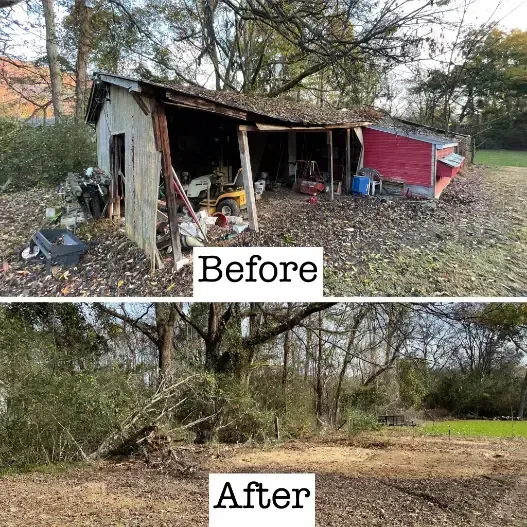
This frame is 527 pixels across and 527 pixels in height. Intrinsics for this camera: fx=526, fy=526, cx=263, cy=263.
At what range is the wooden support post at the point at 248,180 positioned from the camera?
2.48 metres

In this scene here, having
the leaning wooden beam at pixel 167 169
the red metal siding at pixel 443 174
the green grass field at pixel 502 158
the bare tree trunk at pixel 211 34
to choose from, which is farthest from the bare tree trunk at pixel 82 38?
the green grass field at pixel 502 158

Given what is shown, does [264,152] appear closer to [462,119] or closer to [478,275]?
[462,119]

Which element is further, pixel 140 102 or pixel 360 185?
pixel 360 185

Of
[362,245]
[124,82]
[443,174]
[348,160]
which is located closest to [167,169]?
[124,82]

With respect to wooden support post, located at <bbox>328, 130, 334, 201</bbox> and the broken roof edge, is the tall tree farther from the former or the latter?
wooden support post, located at <bbox>328, 130, 334, 201</bbox>

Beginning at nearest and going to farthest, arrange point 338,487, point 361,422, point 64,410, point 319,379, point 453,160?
point 453,160 → point 338,487 → point 64,410 → point 319,379 → point 361,422

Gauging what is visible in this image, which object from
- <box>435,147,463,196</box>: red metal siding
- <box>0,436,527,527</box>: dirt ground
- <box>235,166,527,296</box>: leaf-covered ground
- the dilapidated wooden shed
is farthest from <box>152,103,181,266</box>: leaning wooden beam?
<box>0,436,527,527</box>: dirt ground

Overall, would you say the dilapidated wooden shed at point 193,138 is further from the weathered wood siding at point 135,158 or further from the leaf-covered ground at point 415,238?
the leaf-covered ground at point 415,238

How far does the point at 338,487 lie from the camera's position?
11.5ft

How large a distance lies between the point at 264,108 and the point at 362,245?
2.61 ft

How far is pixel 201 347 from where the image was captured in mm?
4035

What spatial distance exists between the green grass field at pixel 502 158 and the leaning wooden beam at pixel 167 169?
4.76 ft

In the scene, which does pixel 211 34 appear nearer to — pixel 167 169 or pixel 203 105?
pixel 203 105

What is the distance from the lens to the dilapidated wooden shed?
2.44 m
